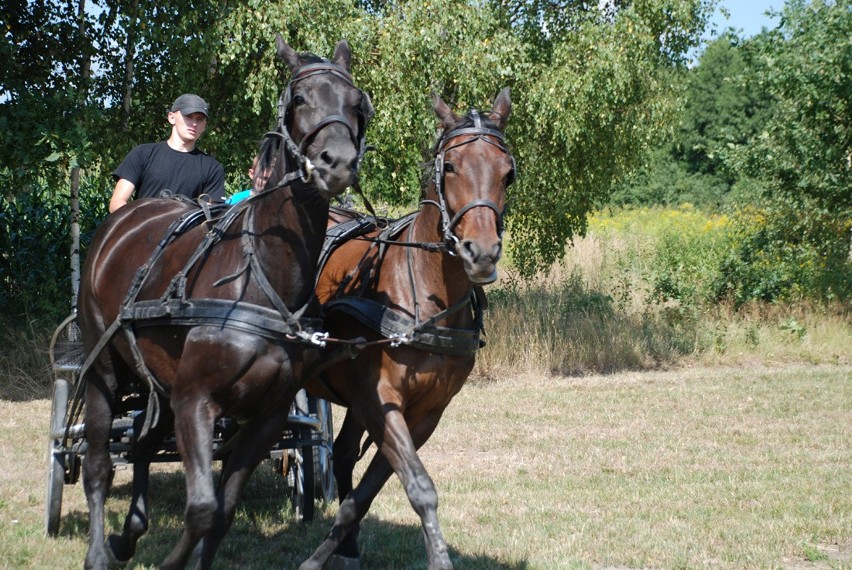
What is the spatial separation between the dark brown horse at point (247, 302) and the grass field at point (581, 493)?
1.34m

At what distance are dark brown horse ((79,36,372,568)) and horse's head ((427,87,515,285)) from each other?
473mm

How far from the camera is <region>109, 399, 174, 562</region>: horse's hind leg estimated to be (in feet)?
15.8

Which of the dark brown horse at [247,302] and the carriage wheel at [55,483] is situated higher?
the dark brown horse at [247,302]


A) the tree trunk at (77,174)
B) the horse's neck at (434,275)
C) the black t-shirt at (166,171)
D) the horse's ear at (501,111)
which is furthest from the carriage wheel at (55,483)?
the tree trunk at (77,174)

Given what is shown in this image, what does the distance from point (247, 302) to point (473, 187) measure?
1.09 metres

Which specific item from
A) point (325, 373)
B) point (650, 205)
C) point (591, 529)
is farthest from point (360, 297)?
point (650, 205)

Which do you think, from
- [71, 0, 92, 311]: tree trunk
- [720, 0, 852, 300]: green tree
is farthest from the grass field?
[720, 0, 852, 300]: green tree

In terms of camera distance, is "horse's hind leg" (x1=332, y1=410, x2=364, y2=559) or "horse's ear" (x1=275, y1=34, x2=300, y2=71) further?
"horse's hind leg" (x1=332, y1=410, x2=364, y2=559)

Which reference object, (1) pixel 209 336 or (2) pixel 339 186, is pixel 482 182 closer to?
(2) pixel 339 186

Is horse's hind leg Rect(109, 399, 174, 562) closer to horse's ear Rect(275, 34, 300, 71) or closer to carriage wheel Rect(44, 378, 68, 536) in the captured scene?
carriage wheel Rect(44, 378, 68, 536)

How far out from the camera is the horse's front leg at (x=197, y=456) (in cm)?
384

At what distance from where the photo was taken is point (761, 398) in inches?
431

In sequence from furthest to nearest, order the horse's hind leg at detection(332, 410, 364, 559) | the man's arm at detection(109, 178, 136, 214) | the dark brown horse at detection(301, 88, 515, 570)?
the man's arm at detection(109, 178, 136, 214), the horse's hind leg at detection(332, 410, 364, 559), the dark brown horse at detection(301, 88, 515, 570)

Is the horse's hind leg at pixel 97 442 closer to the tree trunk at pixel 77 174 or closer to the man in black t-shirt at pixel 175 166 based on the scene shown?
the man in black t-shirt at pixel 175 166
